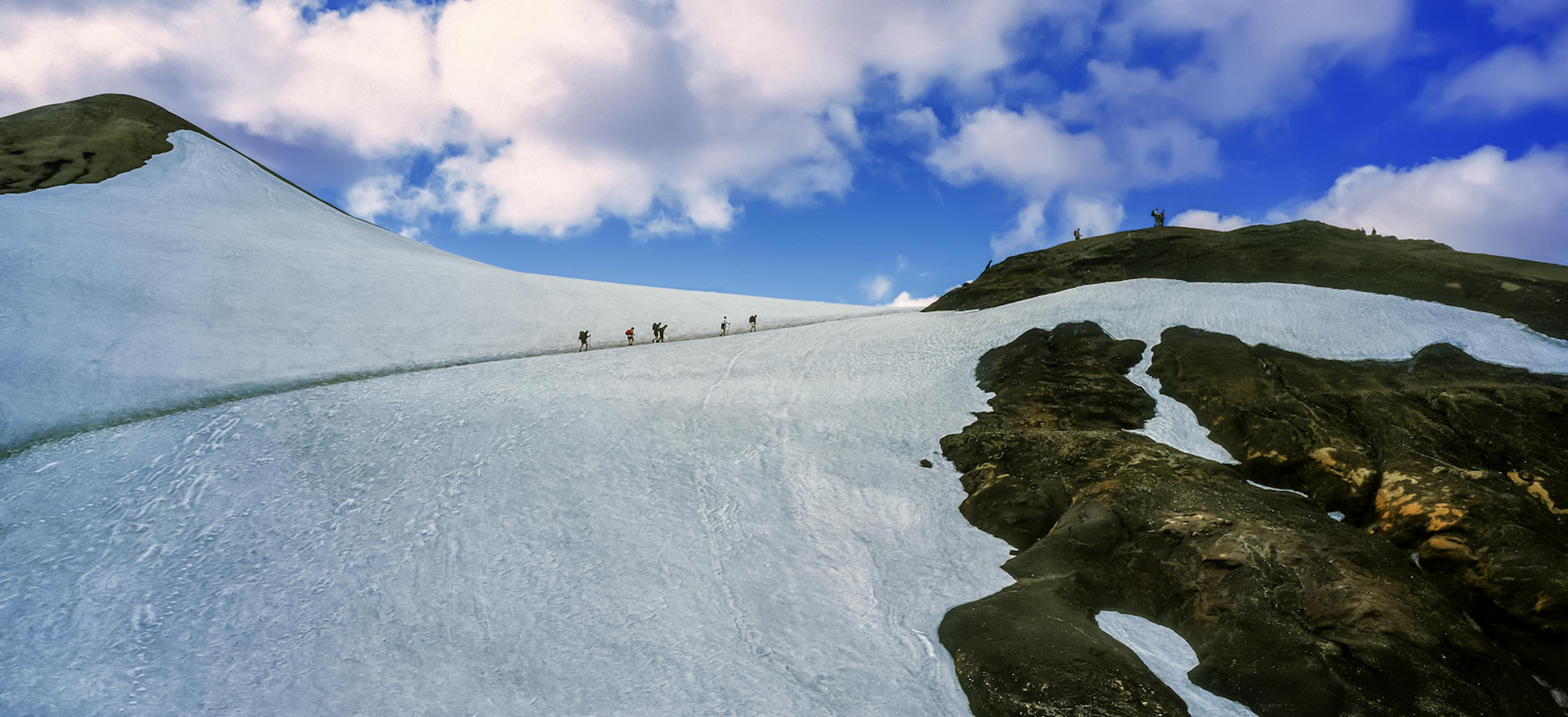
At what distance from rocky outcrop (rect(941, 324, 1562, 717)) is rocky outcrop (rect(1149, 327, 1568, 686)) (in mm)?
632

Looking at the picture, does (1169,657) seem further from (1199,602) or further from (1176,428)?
(1176,428)

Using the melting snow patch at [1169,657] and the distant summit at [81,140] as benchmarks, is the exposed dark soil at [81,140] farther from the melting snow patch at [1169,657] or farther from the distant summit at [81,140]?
the melting snow patch at [1169,657]

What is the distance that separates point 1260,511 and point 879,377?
13139 millimetres

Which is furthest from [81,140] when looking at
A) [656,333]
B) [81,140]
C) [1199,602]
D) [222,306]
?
[1199,602]

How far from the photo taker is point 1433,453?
1620cm

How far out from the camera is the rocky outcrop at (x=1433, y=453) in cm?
1252

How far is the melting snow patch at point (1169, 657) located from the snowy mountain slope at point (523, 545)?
243 cm

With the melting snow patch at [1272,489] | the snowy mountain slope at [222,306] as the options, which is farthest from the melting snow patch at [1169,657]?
the snowy mountain slope at [222,306]

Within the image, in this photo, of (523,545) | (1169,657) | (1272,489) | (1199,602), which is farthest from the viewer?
(1272,489)

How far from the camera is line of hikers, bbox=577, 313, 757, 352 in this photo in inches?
1252

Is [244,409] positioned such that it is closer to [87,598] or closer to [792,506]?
[87,598]

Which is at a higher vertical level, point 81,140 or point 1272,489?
point 81,140

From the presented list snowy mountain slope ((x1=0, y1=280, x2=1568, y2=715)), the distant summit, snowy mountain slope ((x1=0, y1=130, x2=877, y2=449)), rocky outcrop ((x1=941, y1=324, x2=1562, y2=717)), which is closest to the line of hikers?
snowy mountain slope ((x1=0, y1=130, x2=877, y2=449))

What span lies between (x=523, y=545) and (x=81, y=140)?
5804 centimetres
